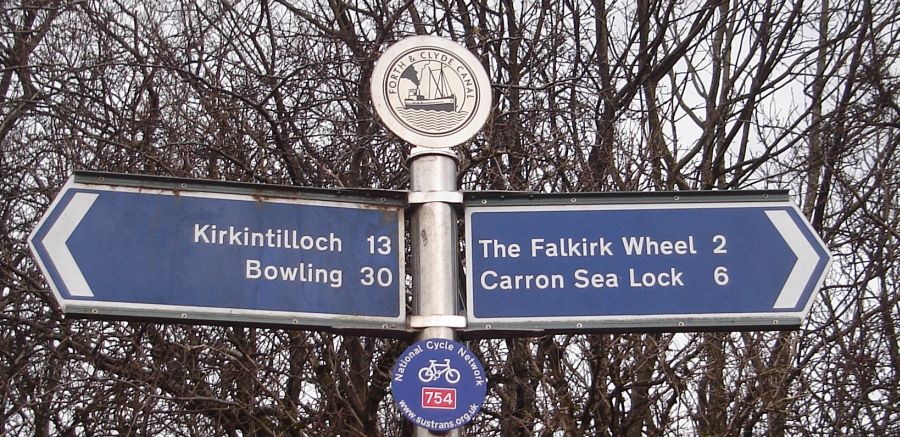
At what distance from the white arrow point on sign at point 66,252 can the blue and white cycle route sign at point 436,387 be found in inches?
29.3

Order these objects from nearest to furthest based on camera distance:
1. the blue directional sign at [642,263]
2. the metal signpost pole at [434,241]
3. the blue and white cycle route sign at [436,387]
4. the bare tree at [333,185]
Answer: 1. the blue and white cycle route sign at [436,387]
2. the metal signpost pole at [434,241]
3. the blue directional sign at [642,263]
4. the bare tree at [333,185]

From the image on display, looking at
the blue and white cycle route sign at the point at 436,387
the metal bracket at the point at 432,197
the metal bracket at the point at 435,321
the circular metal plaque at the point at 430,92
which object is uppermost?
the circular metal plaque at the point at 430,92

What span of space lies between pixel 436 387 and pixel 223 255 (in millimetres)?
614

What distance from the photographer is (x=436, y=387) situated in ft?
8.80

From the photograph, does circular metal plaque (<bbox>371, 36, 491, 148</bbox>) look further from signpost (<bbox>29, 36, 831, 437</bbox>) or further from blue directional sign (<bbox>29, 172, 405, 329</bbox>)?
blue directional sign (<bbox>29, 172, 405, 329</bbox>)

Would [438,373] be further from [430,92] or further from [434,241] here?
[430,92]


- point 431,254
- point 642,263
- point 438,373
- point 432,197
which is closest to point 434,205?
point 432,197

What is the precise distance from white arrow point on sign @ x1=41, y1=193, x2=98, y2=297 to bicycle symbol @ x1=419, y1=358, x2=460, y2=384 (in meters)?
0.78

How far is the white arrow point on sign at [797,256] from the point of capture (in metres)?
2.93

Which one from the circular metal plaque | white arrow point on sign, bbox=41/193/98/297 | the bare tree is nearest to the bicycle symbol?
the circular metal plaque

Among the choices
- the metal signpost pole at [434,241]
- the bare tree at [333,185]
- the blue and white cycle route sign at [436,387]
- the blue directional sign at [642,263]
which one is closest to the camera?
the blue and white cycle route sign at [436,387]

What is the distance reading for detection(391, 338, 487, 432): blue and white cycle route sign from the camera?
8.76 ft

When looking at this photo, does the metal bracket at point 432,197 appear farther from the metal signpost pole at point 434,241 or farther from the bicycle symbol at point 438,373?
the bicycle symbol at point 438,373

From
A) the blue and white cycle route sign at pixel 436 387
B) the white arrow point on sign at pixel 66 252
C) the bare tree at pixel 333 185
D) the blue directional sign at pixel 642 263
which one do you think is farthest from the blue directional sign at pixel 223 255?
the bare tree at pixel 333 185
